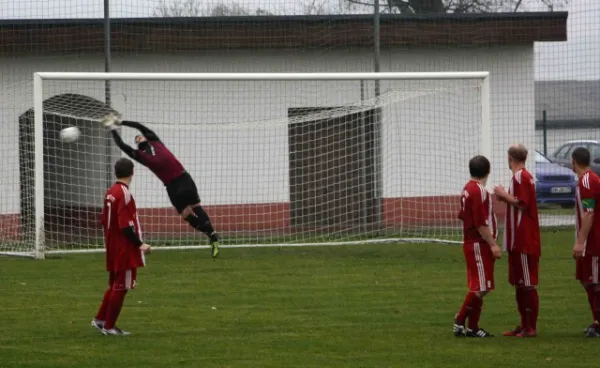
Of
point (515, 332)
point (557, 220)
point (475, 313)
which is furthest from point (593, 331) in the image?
point (557, 220)

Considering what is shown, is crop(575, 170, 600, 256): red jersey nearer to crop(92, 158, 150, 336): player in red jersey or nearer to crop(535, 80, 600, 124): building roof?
crop(92, 158, 150, 336): player in red jersey

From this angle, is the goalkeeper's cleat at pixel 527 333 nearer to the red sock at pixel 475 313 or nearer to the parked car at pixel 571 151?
the red sock at pixel 475 313

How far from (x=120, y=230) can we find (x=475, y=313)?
10.1 ft

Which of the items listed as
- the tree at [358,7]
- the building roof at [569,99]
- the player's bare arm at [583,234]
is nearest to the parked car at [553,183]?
the building roof at [569,99]

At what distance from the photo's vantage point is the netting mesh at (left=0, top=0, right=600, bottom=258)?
20.3 m

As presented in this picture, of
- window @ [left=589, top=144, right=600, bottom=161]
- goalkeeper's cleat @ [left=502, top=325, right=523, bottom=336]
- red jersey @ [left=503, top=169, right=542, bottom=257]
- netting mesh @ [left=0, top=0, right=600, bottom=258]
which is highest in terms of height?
netting mesh @ [left=0, top=0, right=600, bottom=258]

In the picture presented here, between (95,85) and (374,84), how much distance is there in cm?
492

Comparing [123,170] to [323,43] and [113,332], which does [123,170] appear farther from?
[323,43]

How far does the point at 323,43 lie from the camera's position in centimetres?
2144

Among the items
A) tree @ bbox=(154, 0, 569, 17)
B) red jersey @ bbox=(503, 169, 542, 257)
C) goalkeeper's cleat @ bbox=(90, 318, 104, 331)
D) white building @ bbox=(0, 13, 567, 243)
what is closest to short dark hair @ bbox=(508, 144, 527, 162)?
red jersey @ bbox=(503, 169, 542, 257)

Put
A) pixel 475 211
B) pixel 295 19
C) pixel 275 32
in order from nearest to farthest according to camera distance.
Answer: pixel 475 211 → pixel 295 19 → pixel 275 32

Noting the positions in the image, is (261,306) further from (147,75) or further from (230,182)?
(230,182)

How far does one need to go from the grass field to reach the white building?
93.4 inches

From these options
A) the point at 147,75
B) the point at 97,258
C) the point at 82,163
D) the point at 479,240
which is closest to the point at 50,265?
the point at 97,258
